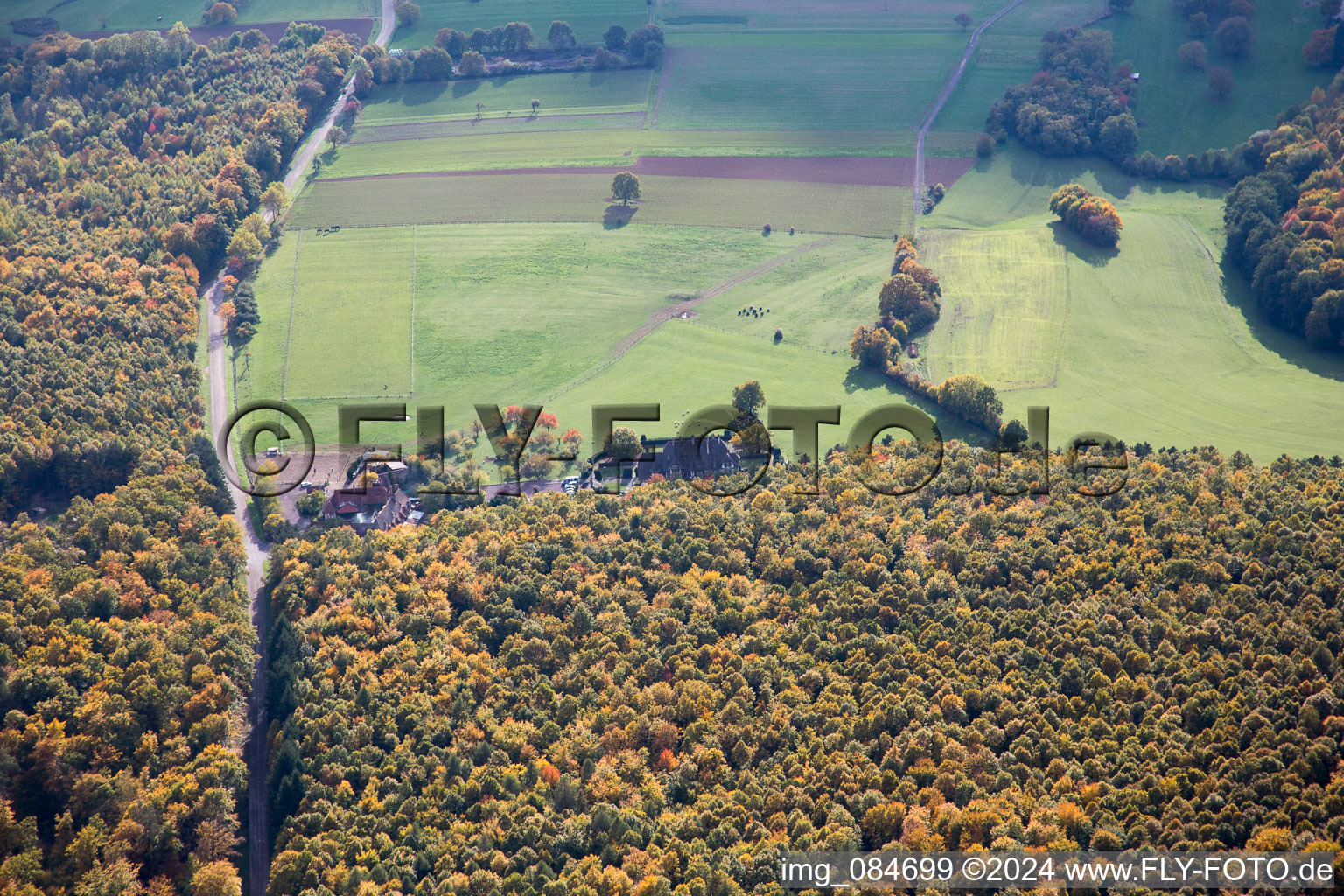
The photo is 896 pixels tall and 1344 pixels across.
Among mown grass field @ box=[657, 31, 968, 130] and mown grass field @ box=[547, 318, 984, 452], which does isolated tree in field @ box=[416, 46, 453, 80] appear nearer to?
mown grass field @ box=[657, 31, 968, 130]

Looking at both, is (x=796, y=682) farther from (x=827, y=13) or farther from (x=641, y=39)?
(x=827, y=13)

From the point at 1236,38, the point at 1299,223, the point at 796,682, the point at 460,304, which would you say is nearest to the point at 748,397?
the point at 460,304

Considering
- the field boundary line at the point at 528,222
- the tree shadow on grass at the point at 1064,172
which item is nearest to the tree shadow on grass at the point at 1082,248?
the tree shadow on grass at the point at 1064,172

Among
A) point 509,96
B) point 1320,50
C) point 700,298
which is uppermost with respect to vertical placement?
point 1320,50

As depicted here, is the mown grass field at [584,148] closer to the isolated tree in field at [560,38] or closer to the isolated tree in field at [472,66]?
the isolated tree in field at [472,66]

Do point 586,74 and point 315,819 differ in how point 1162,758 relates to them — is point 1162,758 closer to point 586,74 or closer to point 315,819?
point 315,819

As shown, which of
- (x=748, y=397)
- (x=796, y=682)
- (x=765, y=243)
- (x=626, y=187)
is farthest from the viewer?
(x=626, y=187)
